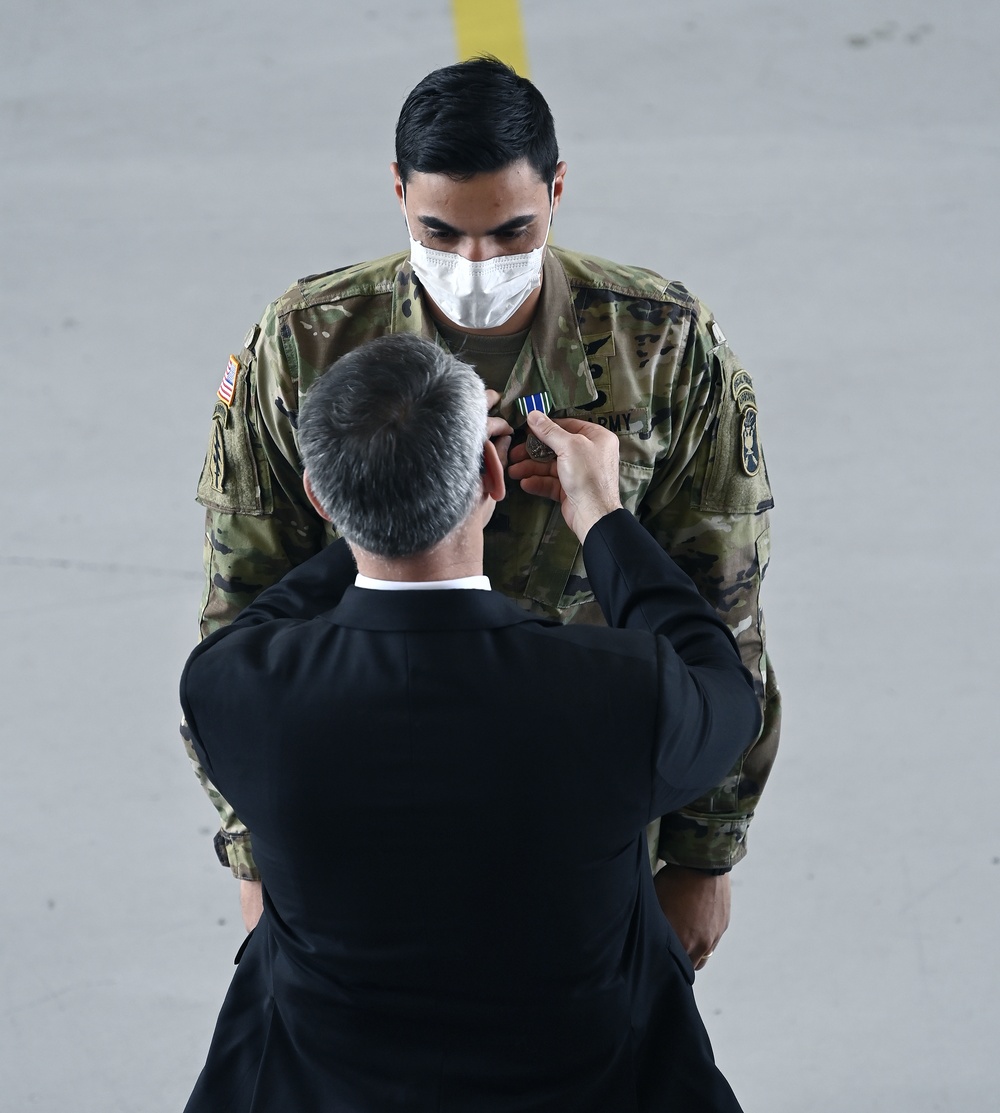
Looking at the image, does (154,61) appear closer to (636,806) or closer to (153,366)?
(153,366)

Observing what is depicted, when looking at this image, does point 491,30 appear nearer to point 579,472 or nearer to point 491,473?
point 579,472

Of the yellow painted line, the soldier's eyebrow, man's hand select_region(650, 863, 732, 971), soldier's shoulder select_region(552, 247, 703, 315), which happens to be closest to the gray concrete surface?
the yellow painted line

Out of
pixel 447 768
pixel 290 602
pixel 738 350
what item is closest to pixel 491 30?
pixel 738 350

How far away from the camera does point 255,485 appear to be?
1924 mm

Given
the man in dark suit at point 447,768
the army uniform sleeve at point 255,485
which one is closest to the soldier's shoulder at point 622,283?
the man in dark suit at point 447,768

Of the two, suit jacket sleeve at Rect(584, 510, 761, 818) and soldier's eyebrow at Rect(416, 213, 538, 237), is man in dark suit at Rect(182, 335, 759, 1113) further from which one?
soldier's eyebrow at Rect(416, 213, 538, 237)

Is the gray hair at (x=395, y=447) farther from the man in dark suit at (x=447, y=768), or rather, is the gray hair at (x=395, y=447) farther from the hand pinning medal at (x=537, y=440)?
the hand pinning medal at (x=537, y=440)

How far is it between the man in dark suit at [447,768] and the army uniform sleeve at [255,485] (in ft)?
0.97

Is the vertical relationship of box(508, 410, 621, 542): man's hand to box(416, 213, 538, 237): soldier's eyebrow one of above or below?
below

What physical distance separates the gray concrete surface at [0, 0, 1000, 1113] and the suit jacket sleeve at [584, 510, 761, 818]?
165 centimetres

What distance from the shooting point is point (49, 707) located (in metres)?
3.25

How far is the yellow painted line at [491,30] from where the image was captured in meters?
3.79

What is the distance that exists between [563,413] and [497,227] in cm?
35

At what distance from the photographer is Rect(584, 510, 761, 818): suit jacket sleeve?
4.78 feet
